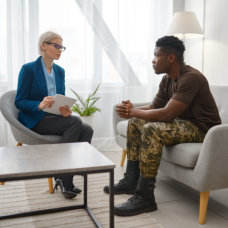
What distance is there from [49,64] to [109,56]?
1.33 metres

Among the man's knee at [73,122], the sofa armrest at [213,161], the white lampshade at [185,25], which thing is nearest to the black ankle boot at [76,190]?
the man's knee at [73,122]

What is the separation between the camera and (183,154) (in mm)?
1820

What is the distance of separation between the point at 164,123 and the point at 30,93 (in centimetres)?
→ 102

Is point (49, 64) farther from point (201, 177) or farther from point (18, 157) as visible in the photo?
point (201, 177)

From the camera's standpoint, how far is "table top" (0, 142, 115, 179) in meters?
1.31

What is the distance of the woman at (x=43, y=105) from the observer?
223 cm

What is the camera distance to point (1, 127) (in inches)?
128

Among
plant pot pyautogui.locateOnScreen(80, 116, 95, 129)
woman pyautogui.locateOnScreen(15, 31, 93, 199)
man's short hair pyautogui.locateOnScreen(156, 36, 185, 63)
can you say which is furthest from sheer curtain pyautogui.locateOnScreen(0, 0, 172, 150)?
man's short hair pyautogui.locateOnScreen(156, 36, 185, 63)

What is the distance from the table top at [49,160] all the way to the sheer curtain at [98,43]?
175 cm

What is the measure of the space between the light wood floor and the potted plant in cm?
84

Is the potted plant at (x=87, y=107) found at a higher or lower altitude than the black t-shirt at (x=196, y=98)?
lower

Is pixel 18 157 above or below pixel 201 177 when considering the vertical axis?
above

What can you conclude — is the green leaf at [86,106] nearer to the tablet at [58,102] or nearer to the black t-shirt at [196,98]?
the tablet at [58,102]

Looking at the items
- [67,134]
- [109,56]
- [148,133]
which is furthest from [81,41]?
[148,133]
